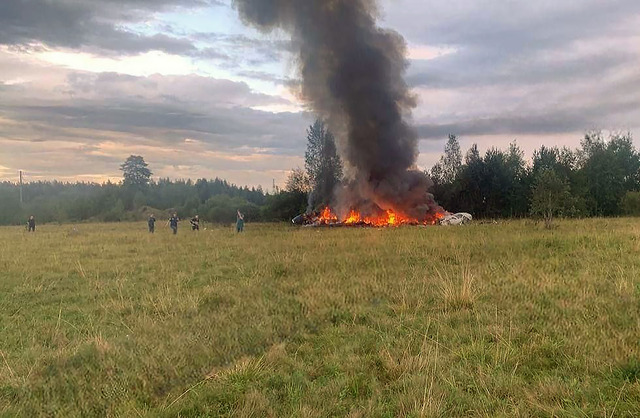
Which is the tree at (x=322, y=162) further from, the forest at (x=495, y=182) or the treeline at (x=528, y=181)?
the treeline at (x=528, y=181)

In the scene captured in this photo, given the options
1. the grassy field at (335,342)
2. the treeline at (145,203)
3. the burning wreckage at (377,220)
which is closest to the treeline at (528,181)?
the burning wreckage at (377,220)

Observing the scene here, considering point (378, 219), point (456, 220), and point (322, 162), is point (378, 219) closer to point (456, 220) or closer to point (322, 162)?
point (456, 220)

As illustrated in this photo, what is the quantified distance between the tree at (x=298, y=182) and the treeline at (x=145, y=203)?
5.06 feet

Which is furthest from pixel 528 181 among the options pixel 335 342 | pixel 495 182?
pixel 335 342

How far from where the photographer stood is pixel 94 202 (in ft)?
308

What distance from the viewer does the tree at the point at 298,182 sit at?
6144cm

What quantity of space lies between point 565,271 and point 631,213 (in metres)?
43.1

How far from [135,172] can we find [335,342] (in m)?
122

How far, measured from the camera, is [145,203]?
103 m

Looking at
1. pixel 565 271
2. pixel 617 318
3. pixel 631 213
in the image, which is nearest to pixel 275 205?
pixel 631 213

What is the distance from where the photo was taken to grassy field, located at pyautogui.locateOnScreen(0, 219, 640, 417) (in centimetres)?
486

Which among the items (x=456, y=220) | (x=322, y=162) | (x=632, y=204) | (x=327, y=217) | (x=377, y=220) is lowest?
(x=377, y=220)

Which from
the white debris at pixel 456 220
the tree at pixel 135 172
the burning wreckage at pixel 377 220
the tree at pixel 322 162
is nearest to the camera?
the white debris at pixel 456 220

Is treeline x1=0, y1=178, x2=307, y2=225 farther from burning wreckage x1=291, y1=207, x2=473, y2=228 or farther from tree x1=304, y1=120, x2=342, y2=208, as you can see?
burning wreckage x1=291, y1=207, x2=473, y2=228
